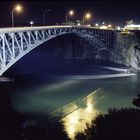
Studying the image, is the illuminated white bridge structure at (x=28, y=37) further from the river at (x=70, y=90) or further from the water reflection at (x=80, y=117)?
the water reflection at (x=80, y=117)

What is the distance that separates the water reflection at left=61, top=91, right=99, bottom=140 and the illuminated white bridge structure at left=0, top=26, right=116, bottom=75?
9131mm

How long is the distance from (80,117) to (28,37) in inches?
566

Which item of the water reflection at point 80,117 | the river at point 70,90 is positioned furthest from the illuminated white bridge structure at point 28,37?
the water reflection at point 80,117

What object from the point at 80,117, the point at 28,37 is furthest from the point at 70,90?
the point at 80,117

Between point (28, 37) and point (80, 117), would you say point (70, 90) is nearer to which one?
point (28, 37)

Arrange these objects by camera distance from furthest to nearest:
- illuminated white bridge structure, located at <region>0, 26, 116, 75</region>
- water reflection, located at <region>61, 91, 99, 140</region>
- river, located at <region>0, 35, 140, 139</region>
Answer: river, located at <region>0, 35, 140, 139</region> → illuminated white bridge structure, located at <region>0, 26, 116, 75</region> → water reflection, located at <region>61, 91, 99, 140</region>

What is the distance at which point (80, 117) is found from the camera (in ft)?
140

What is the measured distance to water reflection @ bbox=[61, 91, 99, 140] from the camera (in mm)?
37556

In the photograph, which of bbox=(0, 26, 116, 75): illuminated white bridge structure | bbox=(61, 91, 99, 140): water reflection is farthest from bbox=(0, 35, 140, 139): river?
bbox=(0, 26, 116, 75): illuminated white bridge structure

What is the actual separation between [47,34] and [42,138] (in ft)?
108

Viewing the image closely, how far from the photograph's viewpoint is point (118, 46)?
316 feet

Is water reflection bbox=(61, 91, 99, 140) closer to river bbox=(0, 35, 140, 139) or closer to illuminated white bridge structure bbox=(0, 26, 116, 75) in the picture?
river bbox=(0, 35, 140, 139)

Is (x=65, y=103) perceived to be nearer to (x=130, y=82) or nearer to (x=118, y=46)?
(x=130, y=82)

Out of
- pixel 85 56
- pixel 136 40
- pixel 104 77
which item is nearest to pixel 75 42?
pixel 85 56
